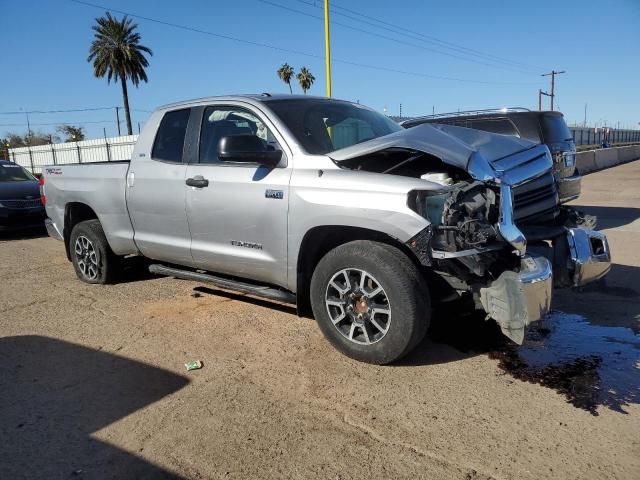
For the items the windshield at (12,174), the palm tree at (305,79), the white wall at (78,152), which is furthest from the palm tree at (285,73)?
the windshield at (12,174)

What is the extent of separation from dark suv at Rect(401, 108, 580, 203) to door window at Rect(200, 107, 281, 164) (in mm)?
3869

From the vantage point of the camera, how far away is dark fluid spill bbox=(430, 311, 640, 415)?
328cm

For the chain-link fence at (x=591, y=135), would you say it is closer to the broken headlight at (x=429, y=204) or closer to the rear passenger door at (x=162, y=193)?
the rear passenger door at (x=162, y=193)

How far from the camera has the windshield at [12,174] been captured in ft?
37.0

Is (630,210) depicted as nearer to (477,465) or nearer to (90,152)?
(477,465)

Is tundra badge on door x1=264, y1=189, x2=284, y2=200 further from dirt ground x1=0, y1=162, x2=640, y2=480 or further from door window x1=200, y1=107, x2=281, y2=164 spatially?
Answer: dirt ground x1=0, y1=162, x2=640, y2=480

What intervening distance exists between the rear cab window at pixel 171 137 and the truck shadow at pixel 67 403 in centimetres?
193

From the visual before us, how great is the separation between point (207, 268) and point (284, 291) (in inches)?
35.7

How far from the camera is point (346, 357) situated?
3.89 m

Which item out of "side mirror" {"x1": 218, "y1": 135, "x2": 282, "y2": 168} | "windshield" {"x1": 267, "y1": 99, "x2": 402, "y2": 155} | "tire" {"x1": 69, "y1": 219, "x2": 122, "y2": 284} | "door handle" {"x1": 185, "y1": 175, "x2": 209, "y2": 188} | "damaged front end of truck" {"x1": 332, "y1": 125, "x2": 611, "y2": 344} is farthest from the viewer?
"tire" {"x1": 69, "y1": 219, "x2": 122, "y2": 284}

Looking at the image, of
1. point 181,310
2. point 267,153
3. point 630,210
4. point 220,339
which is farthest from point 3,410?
point 630,210

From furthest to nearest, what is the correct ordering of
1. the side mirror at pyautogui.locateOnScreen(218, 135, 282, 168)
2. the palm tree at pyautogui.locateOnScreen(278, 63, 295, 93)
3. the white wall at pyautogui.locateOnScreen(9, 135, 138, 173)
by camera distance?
the palm tree at pyautogui.locateOnScreen(278, 63, 295, 93) → the white wall at pyautogui.locateOnScreen(9, 135, 138, 173) → the side mirror at pyautogui.locateOnScreen(218, 135, 282, 168)

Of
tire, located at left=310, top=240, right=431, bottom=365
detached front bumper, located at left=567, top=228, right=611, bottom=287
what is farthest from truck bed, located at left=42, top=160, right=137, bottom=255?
detached front bumper, located at left=567, top=228, right=611, bottom=287

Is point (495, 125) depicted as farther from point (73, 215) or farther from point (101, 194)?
point (73, 215)
